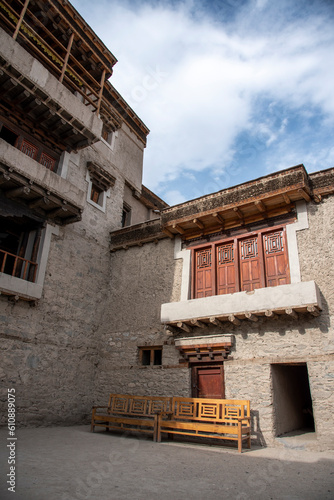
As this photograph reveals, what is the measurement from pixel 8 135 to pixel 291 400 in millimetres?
12048

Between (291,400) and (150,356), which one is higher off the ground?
(150,356)

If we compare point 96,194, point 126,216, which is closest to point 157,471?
point 96,194

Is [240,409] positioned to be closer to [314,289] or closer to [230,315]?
[230,315]

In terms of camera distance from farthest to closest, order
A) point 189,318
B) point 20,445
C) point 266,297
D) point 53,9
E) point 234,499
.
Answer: point 53,9, point 189,318, point 266,297, point 20,445, point 234,499

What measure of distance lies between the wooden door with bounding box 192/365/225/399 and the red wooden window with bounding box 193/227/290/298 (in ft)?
7.07

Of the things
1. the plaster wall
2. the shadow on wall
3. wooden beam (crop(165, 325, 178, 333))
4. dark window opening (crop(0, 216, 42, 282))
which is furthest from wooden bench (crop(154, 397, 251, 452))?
dark window opening (crop(0, 216, 42, 282))

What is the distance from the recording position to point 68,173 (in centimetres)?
1266

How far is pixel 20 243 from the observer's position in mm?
11117

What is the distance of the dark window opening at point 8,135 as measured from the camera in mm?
11133

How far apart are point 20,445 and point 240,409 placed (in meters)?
4.81

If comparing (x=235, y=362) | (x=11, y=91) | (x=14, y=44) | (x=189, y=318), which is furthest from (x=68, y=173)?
(x=235, y=362)

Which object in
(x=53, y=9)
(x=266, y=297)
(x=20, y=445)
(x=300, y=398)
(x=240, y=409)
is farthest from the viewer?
(x=53, y=9)

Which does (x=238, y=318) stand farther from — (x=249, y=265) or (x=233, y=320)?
(x=249, y=265)

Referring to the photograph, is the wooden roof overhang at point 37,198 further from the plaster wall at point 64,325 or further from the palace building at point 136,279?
the plaster wall at point 64,325
